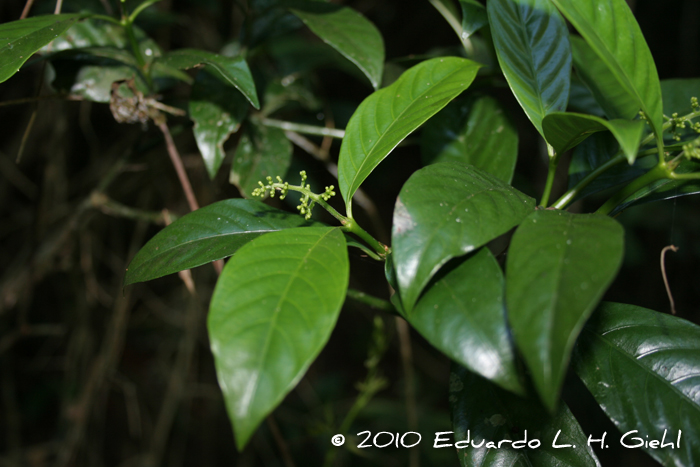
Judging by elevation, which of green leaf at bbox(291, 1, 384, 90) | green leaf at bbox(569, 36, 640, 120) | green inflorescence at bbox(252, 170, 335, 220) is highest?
green leaf at bbox(569, 36, 640, 120)

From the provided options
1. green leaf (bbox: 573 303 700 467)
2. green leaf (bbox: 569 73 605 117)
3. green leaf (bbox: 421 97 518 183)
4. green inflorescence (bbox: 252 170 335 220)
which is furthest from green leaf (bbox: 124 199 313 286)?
green leaf (bbox: 569 73 605 117)

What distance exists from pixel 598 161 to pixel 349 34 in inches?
21.7

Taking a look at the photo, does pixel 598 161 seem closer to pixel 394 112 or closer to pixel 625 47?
pixel 625 47

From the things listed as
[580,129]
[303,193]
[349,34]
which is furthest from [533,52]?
[303,193]

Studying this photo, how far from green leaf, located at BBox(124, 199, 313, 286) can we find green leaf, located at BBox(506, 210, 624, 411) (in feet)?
1.21

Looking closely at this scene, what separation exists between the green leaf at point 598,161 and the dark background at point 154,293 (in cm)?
29

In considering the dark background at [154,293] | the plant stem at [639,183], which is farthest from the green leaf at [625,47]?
the dark background at [154,293]

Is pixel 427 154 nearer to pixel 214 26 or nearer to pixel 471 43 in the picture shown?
pixel 471 43

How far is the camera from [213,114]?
0.96 metres

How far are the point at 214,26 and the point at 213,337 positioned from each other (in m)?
1.99

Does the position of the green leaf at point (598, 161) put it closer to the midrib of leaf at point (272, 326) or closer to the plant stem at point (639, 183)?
the plant stem at point (639, 183)

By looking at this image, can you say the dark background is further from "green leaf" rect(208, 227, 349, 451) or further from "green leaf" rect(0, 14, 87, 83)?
"green leaf" rect(208, 227, 349, 451)

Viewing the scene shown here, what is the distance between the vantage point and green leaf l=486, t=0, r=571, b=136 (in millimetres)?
711

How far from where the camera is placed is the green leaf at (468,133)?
0.93m
